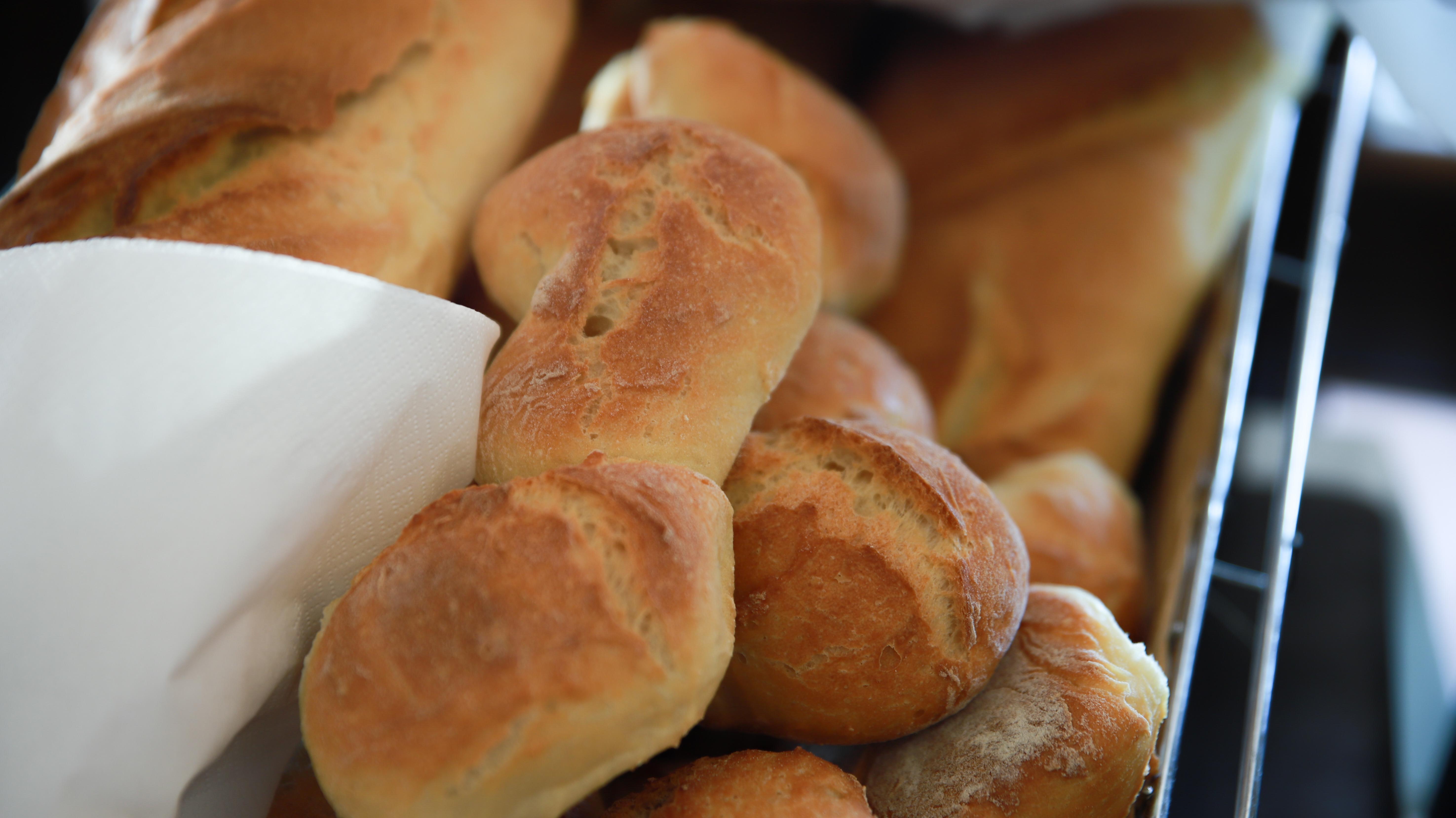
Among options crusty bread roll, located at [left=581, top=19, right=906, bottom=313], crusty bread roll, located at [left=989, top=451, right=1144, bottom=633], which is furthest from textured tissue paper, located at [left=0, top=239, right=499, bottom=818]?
crusty bread roll, located at [left=989, top=451, right=1144, bottom=633]

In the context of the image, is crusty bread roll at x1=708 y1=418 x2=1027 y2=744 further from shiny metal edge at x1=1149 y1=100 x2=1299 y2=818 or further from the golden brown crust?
the golden brown crust

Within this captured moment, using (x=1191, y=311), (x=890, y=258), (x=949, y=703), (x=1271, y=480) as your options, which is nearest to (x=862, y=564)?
(x=949, y=703)

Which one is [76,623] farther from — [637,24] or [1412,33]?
[1412,33]

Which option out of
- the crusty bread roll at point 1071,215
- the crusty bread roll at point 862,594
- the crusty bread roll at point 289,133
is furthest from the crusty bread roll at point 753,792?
the crusty bread roll at point 1071,215

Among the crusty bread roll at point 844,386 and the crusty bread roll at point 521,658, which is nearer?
the crusty bread roll at point 521,658

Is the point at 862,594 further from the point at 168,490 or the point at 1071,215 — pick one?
the point at 1071,215

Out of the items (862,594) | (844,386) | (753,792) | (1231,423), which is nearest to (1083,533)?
(1231,423)

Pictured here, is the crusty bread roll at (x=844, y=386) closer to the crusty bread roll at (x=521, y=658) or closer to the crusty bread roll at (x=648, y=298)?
the crusty bread roll at (x=648, y=298)
